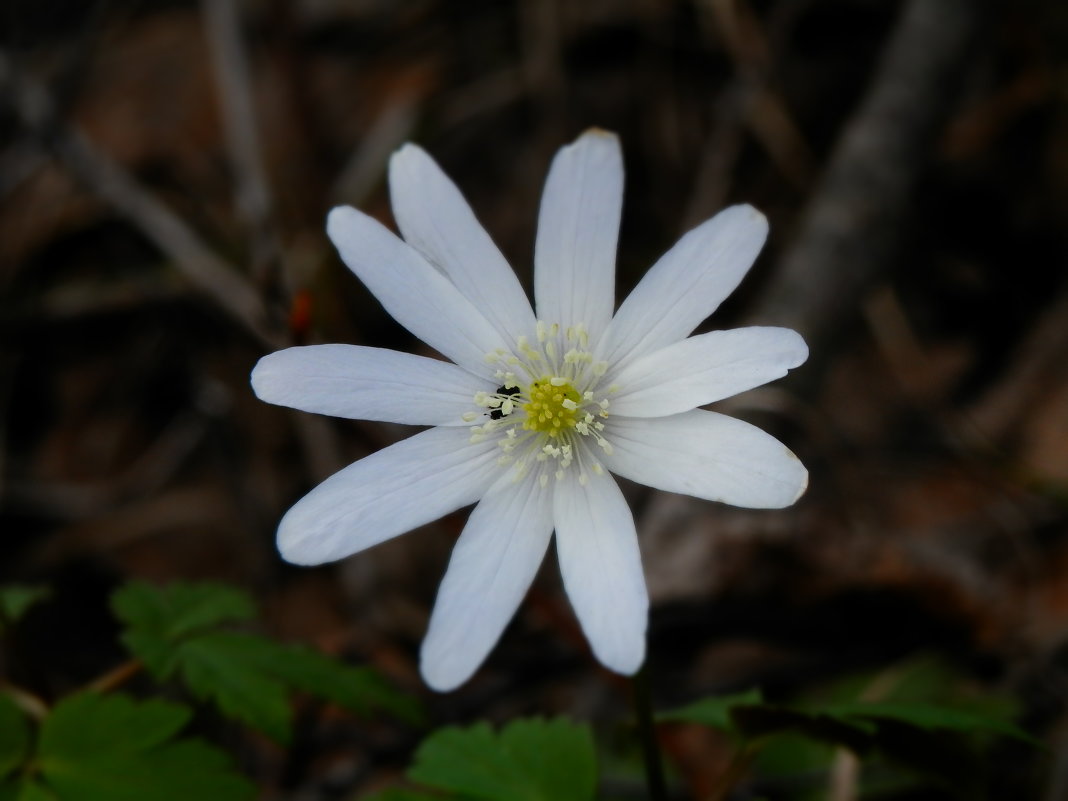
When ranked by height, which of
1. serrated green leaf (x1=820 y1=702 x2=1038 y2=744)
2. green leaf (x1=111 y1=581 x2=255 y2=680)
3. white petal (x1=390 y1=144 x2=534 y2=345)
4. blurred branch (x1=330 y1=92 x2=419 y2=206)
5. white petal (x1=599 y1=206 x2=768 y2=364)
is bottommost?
serrated green leaf (x1=820 y1=702 x2=1038 y2=744)

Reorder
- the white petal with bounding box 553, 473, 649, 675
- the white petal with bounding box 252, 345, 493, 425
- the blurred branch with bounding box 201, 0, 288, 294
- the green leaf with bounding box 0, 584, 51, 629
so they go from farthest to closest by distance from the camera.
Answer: the blurred branch with bounding box 201, 0, 288, 294 → the green leaf with bounding box 0, 584, 51, 629 → the white petal with bounding box 252, 345, 493, 425 → the white petal with bounding box 553, 473, 649, 675

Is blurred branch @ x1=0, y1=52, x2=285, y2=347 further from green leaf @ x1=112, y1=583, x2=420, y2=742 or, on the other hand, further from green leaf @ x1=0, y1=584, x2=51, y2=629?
green leaf @ x1=112, y1=583, x2=420, y2=742

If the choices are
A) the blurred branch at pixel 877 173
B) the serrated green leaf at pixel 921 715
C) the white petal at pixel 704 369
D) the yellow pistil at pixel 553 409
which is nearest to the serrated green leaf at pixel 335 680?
the yellow pistil at pixel 553 409

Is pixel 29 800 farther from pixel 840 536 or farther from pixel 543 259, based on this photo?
pixel 840 536

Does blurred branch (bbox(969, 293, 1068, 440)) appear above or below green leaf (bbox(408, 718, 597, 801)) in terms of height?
above

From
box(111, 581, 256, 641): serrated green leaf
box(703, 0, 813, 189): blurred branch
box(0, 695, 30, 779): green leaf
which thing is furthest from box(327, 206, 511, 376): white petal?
box(703, 0, 813, 189): blurred branch

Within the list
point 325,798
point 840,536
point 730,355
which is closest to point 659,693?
point 840,536

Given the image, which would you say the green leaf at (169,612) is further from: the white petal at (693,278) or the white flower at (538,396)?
the white petal at (693,278)

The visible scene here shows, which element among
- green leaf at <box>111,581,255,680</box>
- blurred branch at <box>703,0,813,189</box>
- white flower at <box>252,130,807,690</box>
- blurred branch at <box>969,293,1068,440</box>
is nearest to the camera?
white flower at <box>252,130,807,690</box>
